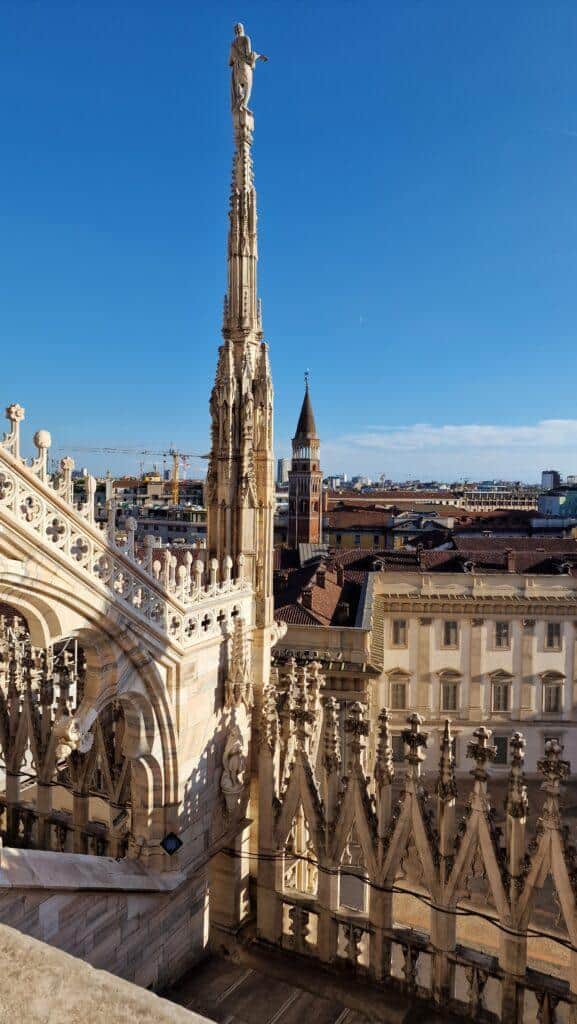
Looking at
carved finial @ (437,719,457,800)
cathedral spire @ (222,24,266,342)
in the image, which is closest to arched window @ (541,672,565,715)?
carved finial @ (437,719,457,800)

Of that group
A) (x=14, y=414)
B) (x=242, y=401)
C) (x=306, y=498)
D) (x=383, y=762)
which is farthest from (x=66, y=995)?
(x=306, y=498)

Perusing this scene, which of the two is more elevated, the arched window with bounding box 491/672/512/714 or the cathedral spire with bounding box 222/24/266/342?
the cathedral spire with bounding box 222/24/266/342

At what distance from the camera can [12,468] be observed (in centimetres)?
695

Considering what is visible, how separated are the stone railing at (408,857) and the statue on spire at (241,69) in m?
9.59

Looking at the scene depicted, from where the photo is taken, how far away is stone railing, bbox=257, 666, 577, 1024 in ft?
28.1

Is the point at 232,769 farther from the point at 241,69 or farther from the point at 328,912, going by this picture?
the point at 241,69

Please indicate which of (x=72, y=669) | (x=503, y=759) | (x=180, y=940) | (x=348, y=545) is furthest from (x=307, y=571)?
(x=348, y=545)

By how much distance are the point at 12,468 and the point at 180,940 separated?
733 centimetres

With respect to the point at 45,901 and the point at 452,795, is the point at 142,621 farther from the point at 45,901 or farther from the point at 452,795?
the point at 452,795

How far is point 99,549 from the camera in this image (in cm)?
812

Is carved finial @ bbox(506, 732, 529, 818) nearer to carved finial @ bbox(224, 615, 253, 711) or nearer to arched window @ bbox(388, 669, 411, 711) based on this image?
carved finial @ bbox(224, 615, 253, 711)

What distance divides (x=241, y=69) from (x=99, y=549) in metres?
8.70

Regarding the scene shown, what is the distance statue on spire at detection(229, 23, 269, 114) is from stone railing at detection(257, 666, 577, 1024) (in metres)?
9.59

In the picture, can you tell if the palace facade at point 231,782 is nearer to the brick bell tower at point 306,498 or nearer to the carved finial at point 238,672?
the carved finial at point 238,672
